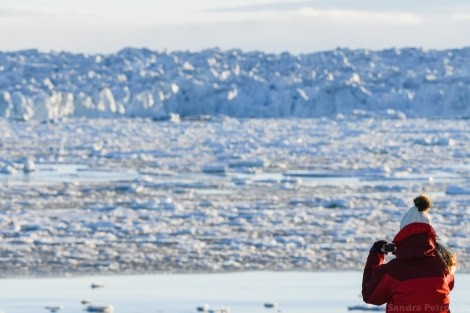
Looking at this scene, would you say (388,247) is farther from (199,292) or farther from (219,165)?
(219,165)

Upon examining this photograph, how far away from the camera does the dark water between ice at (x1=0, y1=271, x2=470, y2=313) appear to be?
21.8ft

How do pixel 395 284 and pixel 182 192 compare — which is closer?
pixel 395 284

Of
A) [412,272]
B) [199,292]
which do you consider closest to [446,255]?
[412,272]

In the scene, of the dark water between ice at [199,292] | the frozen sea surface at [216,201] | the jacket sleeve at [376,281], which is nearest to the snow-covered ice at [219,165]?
the frozen sea surface at [216,201]

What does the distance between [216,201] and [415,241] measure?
958cm

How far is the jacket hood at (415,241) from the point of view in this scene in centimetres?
334

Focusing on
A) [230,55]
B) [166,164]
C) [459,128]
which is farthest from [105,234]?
[230,55]

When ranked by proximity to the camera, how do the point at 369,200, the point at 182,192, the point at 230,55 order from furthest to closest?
the point at 230,55, the point at 182,192, the point at 369,200

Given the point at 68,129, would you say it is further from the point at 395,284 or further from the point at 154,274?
the point at 395,284

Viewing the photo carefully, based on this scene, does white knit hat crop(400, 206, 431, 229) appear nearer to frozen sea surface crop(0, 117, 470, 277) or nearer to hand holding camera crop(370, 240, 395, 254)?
hand holding camera crop(370, 240, 395, 254)

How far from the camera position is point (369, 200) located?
13078 mm

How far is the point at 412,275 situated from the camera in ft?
11.1

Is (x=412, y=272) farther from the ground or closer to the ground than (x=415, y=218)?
closer to the ground

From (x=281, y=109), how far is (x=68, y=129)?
505 inches
